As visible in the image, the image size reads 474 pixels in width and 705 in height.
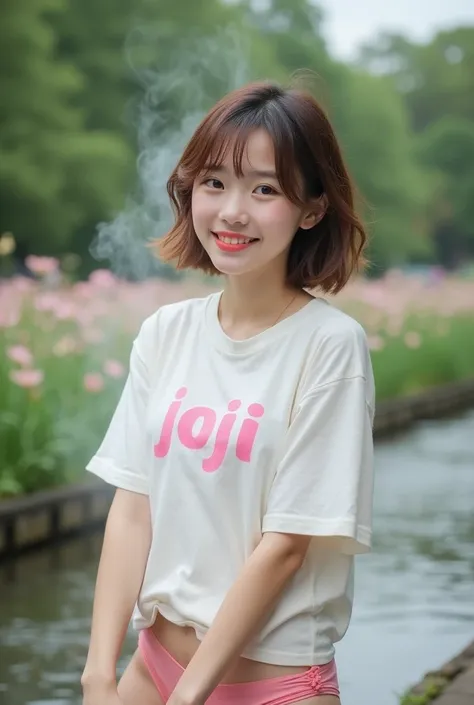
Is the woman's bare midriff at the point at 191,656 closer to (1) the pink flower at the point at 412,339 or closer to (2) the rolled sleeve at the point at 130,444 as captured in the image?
(2) the rolled sleeve at the point at 130,444

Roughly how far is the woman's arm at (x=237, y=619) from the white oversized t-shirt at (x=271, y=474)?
0.03 meters

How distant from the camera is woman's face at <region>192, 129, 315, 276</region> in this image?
1.53 metres

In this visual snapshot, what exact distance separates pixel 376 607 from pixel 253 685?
291 cm

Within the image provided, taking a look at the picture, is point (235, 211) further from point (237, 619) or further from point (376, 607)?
point (376, 607)

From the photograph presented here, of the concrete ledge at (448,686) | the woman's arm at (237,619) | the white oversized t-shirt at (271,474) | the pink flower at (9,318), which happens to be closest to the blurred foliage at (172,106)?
the pink flower at (9,318)

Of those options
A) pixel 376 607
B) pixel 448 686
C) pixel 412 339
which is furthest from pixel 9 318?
pixel 412 339

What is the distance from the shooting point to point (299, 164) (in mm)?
1538

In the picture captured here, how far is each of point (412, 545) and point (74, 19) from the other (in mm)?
6689

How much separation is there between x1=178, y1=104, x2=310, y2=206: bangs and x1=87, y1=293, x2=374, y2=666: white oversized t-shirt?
139 mm

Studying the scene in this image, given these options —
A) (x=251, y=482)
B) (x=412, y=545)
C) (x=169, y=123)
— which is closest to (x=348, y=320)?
(x=251, y=482)

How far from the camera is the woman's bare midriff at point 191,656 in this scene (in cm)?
150

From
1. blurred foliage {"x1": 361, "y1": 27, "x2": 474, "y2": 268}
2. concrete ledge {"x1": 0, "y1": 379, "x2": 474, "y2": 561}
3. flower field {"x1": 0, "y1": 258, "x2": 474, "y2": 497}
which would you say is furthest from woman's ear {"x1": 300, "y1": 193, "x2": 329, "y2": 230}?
blurred foliage {"x1": 361, "y1": 27, "x2": 474, "y2": 268}

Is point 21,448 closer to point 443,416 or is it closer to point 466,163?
point 443,416

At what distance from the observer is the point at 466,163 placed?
12070mm
